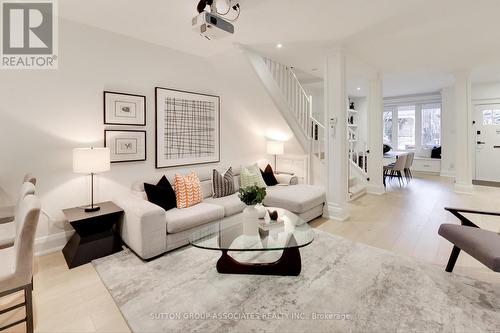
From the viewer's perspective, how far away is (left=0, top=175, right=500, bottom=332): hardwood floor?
1.79 m

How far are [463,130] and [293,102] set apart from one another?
153 inches

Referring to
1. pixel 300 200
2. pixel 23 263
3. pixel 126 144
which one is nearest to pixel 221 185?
pixel 300 200

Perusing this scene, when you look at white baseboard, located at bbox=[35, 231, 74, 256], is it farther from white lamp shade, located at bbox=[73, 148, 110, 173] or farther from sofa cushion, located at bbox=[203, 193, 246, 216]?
sofa cushion, located at bbox=[203, 193, 246, 216]

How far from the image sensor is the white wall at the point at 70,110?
8.38 feet

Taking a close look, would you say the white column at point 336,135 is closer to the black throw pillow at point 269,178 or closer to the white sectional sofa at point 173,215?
the white sectional sofa at point 173,215

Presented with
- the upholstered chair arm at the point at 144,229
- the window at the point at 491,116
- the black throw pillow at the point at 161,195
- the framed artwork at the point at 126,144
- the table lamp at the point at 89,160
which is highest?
the window at the point at 491,116

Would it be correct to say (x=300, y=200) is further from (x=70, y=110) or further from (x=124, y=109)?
(x=70, y=110)

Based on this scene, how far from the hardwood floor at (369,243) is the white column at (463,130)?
36cm

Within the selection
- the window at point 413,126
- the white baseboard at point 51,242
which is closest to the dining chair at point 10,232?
the white baseboard at point 51,242

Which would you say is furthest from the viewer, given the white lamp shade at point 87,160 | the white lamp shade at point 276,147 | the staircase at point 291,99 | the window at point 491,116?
the window at point 491,116

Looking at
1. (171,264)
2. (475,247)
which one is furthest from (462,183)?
(171,264)

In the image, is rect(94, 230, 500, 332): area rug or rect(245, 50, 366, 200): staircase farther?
rect(245, 50, 366, 200): staircase

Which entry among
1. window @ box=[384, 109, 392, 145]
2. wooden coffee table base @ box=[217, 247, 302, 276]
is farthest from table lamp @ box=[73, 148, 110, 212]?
window @ box=[384, 109, 392, 145]

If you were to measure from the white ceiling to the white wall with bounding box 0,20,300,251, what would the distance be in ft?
0.71
